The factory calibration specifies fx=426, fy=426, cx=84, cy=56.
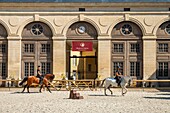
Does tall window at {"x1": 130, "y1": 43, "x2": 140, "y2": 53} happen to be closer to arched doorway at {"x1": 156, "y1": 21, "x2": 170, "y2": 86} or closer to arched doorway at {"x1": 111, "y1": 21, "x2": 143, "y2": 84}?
arched doorway at {"x1": 111, "y1": 21, "x2": 143, "y2": 84}

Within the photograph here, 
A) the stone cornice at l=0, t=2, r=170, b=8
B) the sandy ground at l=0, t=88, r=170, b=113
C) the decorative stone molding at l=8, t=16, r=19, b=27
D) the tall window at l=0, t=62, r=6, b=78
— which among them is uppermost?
the stone cornice at l=0, t=2, r=170, b=8

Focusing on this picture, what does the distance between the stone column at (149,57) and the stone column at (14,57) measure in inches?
448

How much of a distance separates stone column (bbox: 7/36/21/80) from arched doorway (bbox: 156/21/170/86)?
41.3 ft

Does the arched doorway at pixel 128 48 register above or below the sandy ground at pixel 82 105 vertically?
above

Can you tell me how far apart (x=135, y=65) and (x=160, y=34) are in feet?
11.9

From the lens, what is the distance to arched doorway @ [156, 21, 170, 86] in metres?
38.6

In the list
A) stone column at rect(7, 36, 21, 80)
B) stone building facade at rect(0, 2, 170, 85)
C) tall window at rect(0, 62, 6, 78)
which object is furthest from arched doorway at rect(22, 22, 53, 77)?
tall window at rect(0, 62, 6, 78)

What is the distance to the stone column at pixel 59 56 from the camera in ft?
127

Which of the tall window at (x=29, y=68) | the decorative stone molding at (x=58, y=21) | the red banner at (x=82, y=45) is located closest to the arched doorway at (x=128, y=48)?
the red banner at (x=82, y=45)

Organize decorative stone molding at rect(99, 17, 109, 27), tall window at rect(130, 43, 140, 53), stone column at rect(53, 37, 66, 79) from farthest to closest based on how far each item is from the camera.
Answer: tall window at rect(130, 43, 140, 53), decorative stone molding at rect(99, 17, 109, 27), stone column at rect(53, 37, 66, 79)

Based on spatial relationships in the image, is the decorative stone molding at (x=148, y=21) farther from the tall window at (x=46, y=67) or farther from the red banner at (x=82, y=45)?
the tall window at (x=46, y=67)

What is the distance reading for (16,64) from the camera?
1523 inches

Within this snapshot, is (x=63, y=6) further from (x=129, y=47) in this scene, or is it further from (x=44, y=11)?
(x=129, y=47)

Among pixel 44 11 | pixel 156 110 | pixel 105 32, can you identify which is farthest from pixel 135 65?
pixel 156 110
